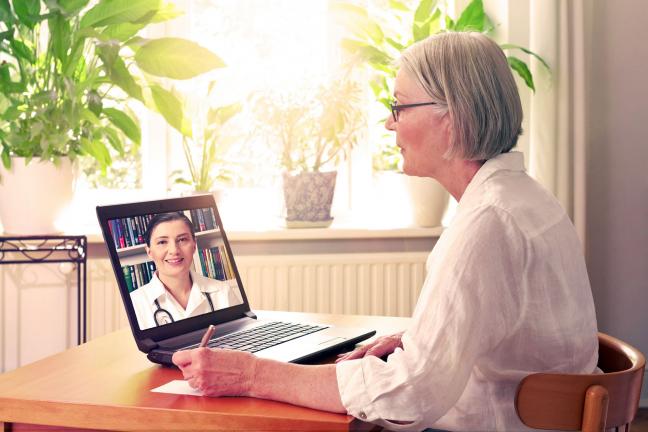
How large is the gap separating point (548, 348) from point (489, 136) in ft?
1.21

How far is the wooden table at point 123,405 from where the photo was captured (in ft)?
4.11

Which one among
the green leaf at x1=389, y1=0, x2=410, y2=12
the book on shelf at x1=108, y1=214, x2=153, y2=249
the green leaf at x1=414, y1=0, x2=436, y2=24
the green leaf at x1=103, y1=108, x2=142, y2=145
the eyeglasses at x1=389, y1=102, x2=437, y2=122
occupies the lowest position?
the book on shelf at x1=108, y1=214, x2=153, y2=249

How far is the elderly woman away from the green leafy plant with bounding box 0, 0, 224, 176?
1.84 metres

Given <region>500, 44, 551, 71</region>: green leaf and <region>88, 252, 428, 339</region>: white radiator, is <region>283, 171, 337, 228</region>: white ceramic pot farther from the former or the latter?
<region>500, 44, 551, 71</region>: green leaf

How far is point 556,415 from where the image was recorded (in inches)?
49.3

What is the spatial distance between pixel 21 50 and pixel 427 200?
64.3 inches

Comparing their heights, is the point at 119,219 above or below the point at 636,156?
below

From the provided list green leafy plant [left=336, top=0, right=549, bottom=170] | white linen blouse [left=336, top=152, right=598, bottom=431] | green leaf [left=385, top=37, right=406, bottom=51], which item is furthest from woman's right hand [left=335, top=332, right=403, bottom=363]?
green leaf [left=385, top=37, right=406, bottom=51]

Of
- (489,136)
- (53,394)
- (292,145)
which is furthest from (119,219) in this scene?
(292,145)

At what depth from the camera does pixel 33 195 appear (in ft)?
10.6

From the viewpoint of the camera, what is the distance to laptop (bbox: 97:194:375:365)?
1.58 meters

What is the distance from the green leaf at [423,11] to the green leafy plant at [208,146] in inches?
30.8

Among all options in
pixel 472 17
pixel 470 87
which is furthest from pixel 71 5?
pixel 470 87

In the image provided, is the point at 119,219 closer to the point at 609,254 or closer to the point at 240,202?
the point at 240,202
